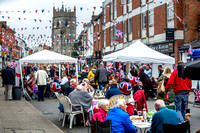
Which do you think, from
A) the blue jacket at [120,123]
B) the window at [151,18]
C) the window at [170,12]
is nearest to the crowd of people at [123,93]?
the blue jacket at [120,123]

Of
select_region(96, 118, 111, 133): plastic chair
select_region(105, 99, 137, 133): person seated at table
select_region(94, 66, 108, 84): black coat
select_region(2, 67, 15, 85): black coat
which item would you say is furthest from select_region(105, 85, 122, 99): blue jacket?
select_region(2, 67, 15, 85): black coat

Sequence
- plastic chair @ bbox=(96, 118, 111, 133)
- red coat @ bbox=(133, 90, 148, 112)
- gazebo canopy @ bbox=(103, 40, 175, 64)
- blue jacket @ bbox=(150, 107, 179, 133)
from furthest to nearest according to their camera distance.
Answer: gazebo canopy @ bbox=(103, 40, 175, 64)
red coat @ bbox=(133, 90, 148, 112)
blue jacket @ bbox=(150, 107, 179, 133)
plastic chair @ bbox=(96, 118, 111, 133)

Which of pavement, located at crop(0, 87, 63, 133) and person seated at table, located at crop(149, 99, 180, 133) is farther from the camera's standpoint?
pavement, located at crop(0, 87, 63, 133)

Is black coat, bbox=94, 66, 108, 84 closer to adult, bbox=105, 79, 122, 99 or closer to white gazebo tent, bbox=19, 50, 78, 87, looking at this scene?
white gazebo tent, bbox=19, 50, 78, 87

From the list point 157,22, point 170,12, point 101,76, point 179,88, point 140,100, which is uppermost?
point 170,12

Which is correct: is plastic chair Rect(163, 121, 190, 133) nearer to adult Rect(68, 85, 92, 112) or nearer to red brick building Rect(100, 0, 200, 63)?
adult Rect(68, 85, 92, 112)

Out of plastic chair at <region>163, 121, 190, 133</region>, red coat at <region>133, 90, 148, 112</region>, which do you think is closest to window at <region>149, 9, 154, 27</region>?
Result: red coat at <region>133, 90, 148, 112</region>

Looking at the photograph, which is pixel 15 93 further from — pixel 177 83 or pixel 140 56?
pixel 177 83

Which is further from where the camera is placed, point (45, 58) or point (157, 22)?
point (157, 22)

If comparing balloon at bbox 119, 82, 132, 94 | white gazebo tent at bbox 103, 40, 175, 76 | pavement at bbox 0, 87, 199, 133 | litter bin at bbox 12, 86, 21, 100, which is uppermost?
white gazebo tent at bbox 103, 40, 175, 76

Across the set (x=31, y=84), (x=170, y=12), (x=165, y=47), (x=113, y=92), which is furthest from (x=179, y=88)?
(x=170, y=12)

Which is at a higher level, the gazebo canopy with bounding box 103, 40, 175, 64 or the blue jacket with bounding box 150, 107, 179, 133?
the gazebo canopy with bounding box 103, 40, 175, 64

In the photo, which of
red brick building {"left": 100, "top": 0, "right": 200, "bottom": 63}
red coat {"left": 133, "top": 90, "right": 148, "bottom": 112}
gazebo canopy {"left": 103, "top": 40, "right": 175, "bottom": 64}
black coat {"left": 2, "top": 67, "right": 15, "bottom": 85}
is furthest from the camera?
red brick building {"left": 100, "top": 0, "right": 200, "bottom": 63}

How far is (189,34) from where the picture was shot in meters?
22.6
